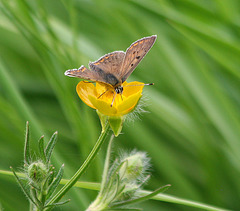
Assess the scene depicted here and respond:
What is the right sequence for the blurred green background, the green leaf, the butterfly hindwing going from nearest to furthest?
the green leaf, the butterfly hindwing, the blurred green background

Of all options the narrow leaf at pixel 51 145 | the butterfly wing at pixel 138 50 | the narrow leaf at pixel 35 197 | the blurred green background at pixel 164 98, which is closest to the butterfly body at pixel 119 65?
the butterfly wing at pixel 138 50

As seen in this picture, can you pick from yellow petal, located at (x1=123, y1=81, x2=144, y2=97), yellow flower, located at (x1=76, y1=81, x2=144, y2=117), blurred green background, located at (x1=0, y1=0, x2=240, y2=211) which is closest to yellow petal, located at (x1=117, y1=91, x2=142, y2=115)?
yellow flower, located at (x1=76, y1=81, x2=144, y2=117)

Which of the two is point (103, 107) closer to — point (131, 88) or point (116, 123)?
point (116, 123)

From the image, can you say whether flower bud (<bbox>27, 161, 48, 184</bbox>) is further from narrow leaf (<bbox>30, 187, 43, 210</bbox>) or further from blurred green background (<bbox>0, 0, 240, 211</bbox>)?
blurred green background (<bbox>0, 0, 240, 211</bbox>)

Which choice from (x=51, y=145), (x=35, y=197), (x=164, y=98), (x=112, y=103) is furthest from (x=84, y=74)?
(x=164, y=98)

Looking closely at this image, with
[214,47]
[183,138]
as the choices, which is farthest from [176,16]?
[183,138]

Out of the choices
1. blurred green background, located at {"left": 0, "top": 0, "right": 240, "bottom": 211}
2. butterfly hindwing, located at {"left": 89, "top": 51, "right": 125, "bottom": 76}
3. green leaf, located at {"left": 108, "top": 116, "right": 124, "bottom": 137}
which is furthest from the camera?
blurred green background, located at {"left": 0, "top": 0, "right": 240, "bottom": 211}

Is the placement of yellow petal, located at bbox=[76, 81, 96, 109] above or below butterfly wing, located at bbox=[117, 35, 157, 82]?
below

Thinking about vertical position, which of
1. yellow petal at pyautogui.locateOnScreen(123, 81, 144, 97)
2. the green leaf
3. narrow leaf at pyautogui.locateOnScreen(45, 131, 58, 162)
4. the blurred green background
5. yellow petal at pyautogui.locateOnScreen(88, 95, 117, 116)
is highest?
the blurred green background
